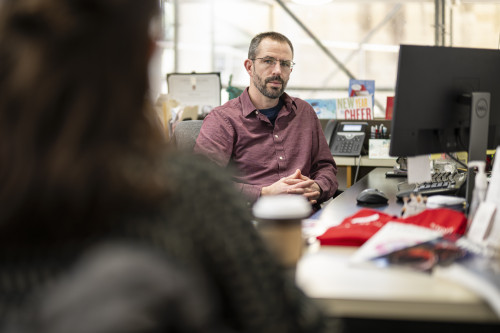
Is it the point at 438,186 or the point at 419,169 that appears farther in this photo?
the point at 438,186

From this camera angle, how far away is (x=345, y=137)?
11.3 ft

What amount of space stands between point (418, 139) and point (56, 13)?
1.43 meters

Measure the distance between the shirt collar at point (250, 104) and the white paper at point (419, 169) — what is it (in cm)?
94

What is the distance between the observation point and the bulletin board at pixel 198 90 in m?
4.27

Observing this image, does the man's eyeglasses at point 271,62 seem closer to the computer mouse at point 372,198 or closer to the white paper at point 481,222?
the computer mouse at point 372,198

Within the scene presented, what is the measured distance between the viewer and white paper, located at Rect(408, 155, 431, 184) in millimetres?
1788

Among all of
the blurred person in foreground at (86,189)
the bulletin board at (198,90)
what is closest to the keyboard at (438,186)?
the blurred person in foreground at (86,189)

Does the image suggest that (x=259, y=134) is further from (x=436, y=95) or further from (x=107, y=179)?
(x=107, y=179)

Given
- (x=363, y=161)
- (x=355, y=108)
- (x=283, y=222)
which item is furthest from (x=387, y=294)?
(x=355, y=108)

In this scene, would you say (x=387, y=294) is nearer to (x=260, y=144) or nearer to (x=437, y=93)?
(x=437, y=93)

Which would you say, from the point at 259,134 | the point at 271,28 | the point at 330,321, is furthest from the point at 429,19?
the point at 330,321

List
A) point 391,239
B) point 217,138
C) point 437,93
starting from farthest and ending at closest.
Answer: point 217,138 → point 437,93 → point 391,239

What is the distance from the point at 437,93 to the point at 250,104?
1013mm

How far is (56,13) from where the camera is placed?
56 centimetres
